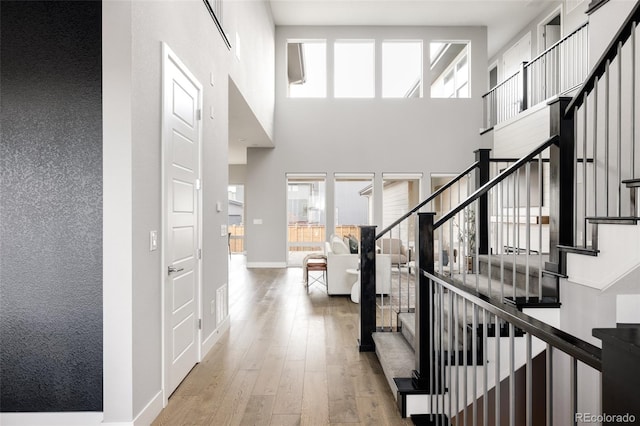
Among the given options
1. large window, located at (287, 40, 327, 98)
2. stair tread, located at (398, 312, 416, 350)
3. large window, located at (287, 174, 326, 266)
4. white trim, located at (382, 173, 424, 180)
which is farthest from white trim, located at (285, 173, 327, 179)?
Answer: stair tread, located at (398, 312, 416, 350)

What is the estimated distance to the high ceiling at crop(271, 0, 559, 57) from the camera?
26.0ft

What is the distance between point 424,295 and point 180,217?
72.3 inches

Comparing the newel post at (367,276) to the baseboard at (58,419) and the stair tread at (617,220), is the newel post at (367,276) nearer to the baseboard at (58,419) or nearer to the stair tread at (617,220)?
the stair tread at (617,220)

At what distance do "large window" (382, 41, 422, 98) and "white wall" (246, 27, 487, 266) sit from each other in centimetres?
19

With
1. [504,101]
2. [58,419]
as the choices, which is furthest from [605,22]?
[504,101]

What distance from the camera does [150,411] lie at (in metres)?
2.21

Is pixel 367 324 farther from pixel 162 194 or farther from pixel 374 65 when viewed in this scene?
pixel 374 65

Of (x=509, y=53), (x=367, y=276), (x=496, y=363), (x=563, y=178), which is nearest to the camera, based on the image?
(x=496, y=363)

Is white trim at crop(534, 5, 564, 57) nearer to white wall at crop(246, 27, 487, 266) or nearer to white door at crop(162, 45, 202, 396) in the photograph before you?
white wall at crop(246, 27, 487, 266)

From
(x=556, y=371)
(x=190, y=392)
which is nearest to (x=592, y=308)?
(x=556, y=371)

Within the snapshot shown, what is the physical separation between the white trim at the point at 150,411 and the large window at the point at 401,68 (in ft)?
27.0

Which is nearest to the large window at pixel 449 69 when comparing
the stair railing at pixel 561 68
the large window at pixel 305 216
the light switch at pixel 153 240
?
the stair railing at pixel 561 68

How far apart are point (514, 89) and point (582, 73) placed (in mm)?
1482

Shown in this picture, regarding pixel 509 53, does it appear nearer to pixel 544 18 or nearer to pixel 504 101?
pixel 544 18
